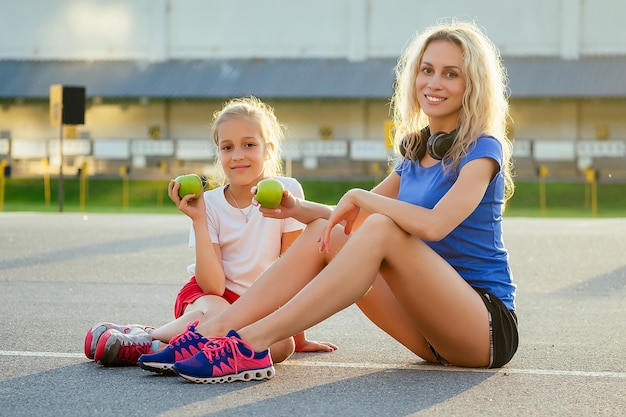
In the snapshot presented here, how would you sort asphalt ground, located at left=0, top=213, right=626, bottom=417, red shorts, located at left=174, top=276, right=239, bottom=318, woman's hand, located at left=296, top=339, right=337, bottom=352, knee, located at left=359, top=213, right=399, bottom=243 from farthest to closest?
1. woman's hand, located at left=296, top=339, right=337, bottom=352
2. red shorts, located at left=174, top=276, right=239, bottom=318
3. knee, located at left=359, top=213, right=399, bottom=243
4. asphalt ground, located at left=0, top=213, right=626, bottom=417

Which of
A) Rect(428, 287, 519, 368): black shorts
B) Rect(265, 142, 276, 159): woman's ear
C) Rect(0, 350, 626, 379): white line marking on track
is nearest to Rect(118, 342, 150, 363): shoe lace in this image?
Rect(0, 350, 626, 379): white line marking on track

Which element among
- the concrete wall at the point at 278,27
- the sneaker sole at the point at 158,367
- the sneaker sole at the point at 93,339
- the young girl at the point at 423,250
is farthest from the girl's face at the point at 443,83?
the concrete wall at the point at 278,27

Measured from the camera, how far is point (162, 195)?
106 ft

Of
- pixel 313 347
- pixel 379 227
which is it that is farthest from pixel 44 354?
pixel 379 227

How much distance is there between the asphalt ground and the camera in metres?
4.38

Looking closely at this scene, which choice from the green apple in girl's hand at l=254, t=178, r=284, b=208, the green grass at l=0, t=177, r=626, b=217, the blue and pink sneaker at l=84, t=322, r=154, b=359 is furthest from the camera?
the green grass at l=0, t=177, r=626, b=217

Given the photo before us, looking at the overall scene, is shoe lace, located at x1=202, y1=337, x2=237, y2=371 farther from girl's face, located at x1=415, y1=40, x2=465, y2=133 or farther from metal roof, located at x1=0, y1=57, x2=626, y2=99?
metal roof, located at x1=0, y1=57, x2=626, y2=99

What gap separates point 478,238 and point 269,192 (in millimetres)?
879

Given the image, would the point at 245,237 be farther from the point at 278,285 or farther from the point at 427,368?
the point at 427,368

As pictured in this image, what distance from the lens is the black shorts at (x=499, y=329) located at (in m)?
4.88

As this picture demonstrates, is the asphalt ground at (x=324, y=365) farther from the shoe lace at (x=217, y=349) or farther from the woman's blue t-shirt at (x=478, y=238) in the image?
the woman's blue t-shirt at (x=478, y=238)

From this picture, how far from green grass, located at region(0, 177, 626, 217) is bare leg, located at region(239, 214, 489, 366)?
72.5 ft

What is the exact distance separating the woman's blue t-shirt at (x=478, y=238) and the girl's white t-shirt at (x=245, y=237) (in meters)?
0.72

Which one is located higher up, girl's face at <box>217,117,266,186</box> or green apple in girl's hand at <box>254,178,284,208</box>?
girl's face at <box>217,117,266,186</box>
